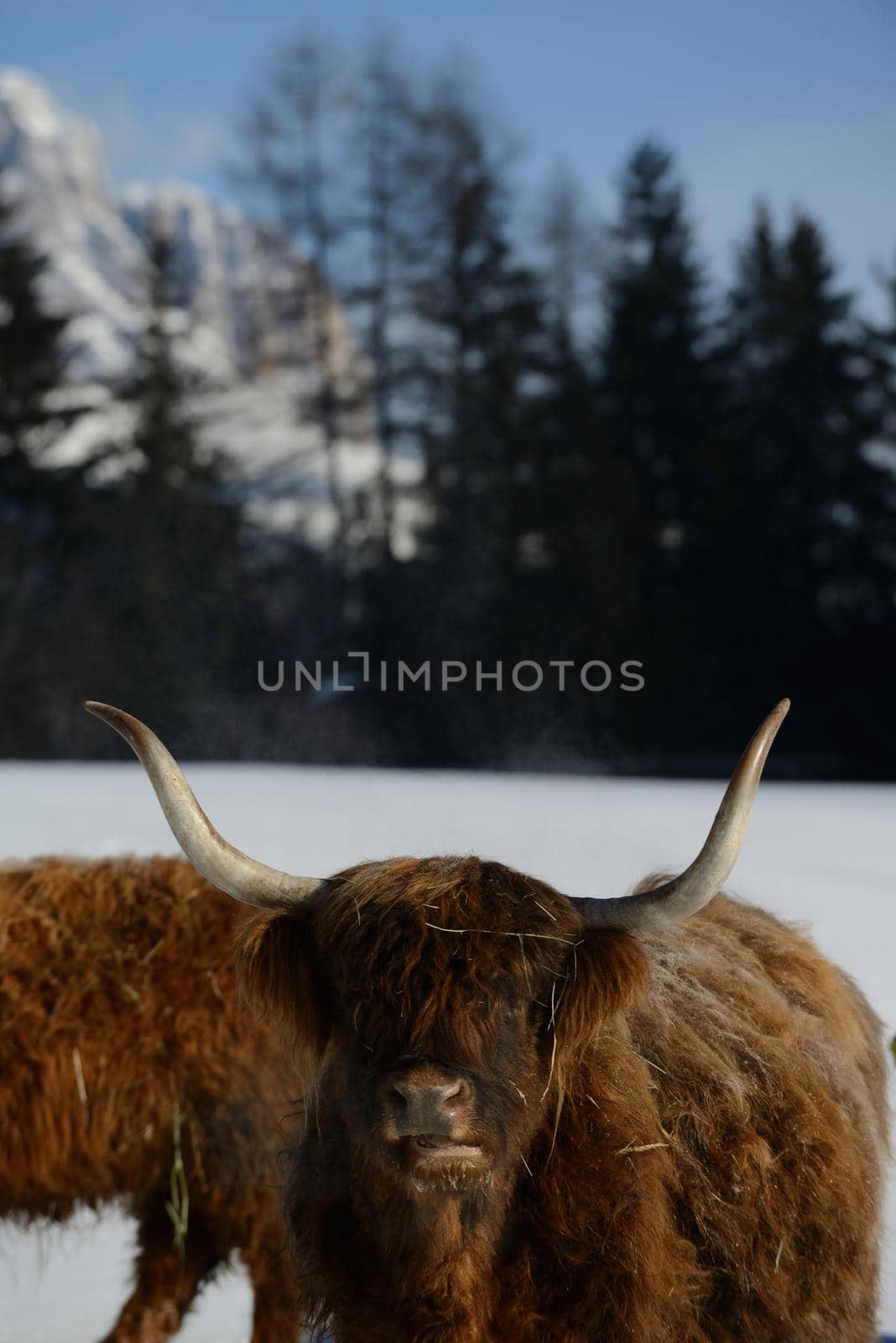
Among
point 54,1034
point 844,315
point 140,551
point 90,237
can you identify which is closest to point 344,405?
point 140,551

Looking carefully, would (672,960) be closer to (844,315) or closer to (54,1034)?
(54,1034)

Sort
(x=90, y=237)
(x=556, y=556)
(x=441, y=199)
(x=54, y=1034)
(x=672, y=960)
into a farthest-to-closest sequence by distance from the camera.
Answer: (x=90, y=237), (x=441, y=199), (x=556, y=556), (x=54, y=1034), (x=672, y=960)

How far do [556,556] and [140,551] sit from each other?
273 inches

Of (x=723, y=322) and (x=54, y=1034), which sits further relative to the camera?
(x=723, y=322)

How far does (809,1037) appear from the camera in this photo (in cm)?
285

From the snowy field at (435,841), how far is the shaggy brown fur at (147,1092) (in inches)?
13.3

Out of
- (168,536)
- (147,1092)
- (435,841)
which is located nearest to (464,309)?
(168,536)

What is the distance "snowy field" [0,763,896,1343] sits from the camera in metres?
4.54

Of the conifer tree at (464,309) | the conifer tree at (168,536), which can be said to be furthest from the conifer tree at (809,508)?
the conifer tree at (168,536)

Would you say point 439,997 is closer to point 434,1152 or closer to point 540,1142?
point 434,1152

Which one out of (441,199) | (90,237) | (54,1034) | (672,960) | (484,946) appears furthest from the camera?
(90,237)

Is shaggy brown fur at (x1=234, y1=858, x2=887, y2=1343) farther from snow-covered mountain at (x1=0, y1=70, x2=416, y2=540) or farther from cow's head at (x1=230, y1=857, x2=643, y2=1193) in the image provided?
snow-covered mountain at (x1=0, y1=70, x2=416, y2=540)

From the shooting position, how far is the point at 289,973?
2.51 m

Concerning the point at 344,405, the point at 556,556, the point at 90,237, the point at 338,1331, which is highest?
the point at 90,237
